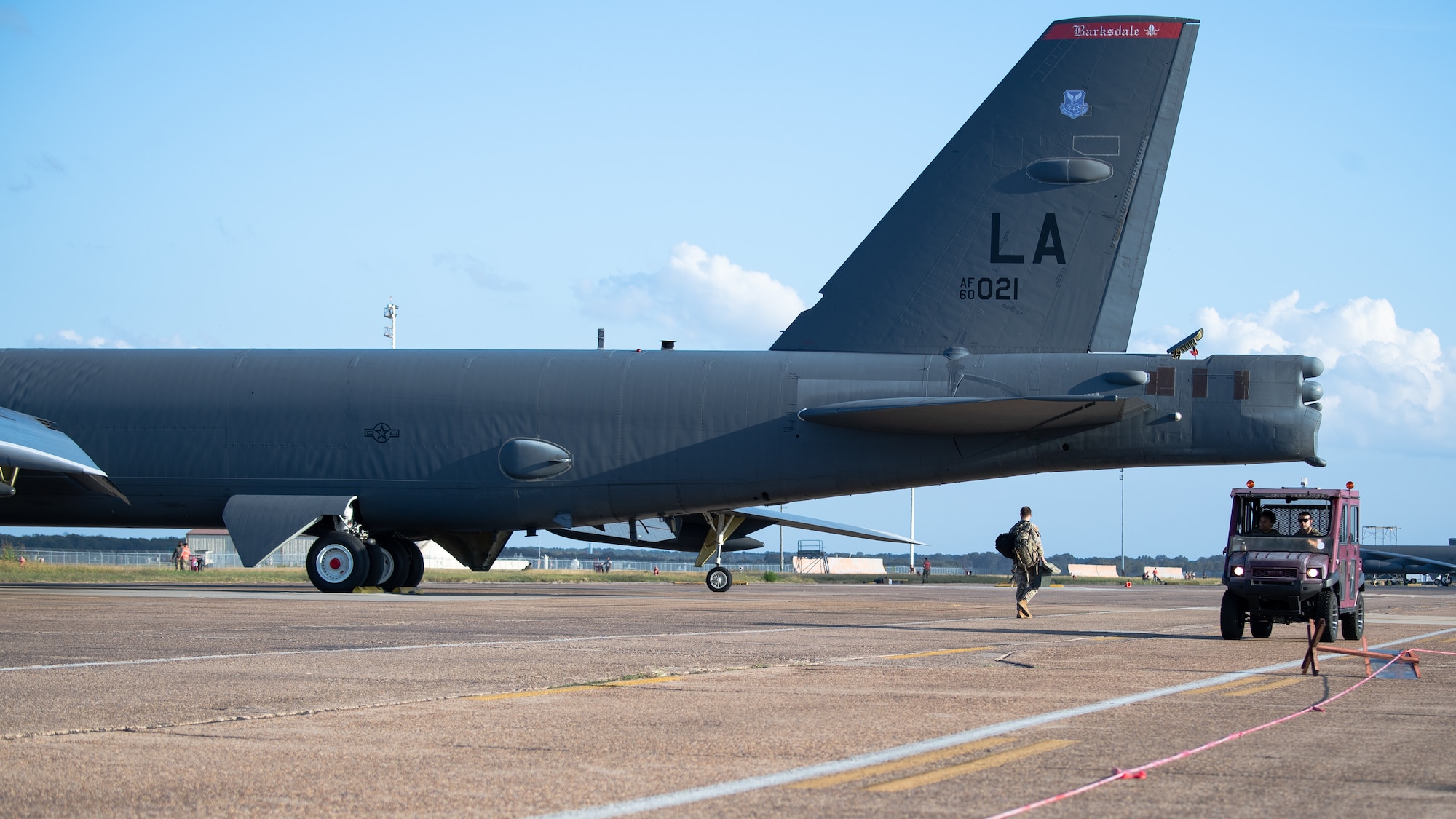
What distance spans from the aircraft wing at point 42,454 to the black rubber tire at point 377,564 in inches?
181

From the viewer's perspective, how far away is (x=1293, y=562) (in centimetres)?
1450

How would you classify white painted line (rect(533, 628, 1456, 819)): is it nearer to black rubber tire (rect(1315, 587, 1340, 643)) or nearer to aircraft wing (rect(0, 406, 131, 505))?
black rubber tire (rect(1315, 587, 1340, 643))

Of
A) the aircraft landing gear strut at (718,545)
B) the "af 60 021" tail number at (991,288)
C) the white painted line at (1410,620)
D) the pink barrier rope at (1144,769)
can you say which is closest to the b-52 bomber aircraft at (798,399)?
the "af 60 021" tail number at (991,288)

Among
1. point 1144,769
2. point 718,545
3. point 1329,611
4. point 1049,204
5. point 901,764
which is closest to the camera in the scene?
point 1144,769

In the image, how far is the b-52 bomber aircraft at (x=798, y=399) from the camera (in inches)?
846

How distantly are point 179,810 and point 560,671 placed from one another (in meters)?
5.14

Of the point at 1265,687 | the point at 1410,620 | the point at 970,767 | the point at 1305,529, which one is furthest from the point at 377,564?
the point at 970,767

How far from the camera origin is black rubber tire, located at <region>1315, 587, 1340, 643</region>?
14305mm

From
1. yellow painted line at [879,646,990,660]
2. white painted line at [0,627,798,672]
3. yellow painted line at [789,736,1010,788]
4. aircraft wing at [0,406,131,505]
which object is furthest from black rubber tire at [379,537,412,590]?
yellow painted line at [789,736,1010,788]

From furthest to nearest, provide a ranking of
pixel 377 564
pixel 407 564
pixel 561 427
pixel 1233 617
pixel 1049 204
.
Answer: pixel 407 564 → pixel 377 564 → pixel 561 427 → pixel 1049 204 → pixel 1233 617

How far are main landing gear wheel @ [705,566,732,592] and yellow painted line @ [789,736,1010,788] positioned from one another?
2627 cm

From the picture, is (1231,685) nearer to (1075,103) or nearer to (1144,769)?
(1144,769)

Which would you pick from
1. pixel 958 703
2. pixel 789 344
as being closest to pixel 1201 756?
pixel 958 703

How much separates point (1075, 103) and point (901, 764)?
61.0 feet
